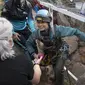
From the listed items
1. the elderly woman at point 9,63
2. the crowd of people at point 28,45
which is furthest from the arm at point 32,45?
the elderly woman at point 9,63

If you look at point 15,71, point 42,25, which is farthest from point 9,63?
point 42,25

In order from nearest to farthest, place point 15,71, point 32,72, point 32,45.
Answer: point 15,71
point 32,72
point 32,45

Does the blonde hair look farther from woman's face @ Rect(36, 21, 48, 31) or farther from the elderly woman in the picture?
woman's face @ Rect(36, 21, 48, 31)

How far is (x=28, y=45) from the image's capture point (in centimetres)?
391

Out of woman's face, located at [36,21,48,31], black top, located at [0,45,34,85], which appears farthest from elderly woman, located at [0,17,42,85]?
woman's face, located at [36,21,48,31]

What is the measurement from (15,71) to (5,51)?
207mm

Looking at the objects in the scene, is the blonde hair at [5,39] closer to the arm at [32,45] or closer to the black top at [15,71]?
the black top at [15,71]

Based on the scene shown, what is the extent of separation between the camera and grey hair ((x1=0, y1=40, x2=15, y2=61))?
2.34m

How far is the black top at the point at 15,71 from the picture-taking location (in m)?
2.43

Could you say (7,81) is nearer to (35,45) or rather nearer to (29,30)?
(35,45)

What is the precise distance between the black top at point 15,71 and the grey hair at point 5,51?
5 cm

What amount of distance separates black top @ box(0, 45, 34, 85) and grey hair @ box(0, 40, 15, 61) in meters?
0.05

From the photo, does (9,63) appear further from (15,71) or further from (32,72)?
(32,72)

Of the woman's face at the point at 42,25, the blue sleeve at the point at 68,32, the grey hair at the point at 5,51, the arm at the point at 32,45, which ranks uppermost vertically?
the grey hair at the point at 5,51
